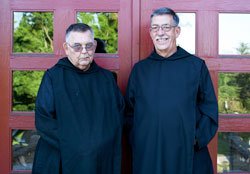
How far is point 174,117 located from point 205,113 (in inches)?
11.8

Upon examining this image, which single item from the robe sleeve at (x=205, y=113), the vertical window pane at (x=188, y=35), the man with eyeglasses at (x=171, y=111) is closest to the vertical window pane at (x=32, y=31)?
the man with eyeglasses at (x=171, y=111)

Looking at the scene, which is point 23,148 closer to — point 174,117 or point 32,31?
point 32,31

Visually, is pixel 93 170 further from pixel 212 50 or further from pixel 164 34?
pixel 212 50

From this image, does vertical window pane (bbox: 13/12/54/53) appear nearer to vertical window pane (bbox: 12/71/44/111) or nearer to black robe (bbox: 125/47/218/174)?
vertical window pane (bbox: 12/71/44/111)

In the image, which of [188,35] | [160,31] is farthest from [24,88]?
[188,35]

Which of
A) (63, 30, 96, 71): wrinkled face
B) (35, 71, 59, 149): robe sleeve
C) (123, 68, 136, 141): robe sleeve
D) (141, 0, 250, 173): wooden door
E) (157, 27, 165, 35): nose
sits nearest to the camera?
(35, 71, 59, 149): robe sleeve

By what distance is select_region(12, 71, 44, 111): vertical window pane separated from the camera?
9.29 ft

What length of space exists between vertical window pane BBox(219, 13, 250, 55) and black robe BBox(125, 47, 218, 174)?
0.76 m

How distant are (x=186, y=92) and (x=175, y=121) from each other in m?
0.27

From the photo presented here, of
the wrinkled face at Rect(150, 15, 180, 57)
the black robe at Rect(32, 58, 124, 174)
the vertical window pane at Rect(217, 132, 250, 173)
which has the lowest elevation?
Answer: the vertical window pane at Rect(217, 132, 250, 173)

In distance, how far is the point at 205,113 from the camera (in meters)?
2.21

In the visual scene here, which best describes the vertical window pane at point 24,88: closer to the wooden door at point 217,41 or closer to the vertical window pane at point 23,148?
the vertical window pane at point 23,148

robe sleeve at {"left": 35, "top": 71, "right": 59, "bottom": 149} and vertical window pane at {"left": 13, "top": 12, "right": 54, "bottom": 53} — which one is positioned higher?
vertical window pane at {"left": 13, "top": 12, "right": 54, "bottom": 53}

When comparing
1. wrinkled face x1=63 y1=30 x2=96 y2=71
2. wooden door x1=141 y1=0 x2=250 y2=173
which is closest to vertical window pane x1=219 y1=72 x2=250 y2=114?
wooden door x1=141 y1=0 x2=250 y2=173
